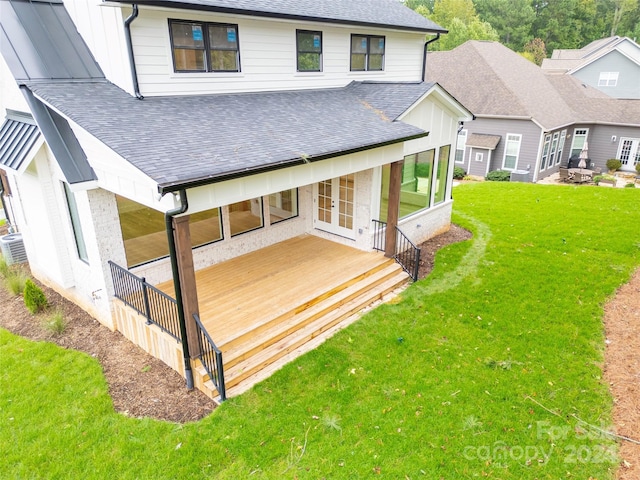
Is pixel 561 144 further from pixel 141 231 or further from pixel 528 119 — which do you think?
pixel 141 231

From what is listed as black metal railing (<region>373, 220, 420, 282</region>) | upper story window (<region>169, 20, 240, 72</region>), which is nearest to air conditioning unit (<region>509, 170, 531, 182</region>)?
black metal railing (<region>373, 220, 420, 282</region>)

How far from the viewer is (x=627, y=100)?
27.7 m

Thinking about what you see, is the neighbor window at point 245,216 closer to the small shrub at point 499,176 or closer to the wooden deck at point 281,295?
the wooden deck at point 281,295

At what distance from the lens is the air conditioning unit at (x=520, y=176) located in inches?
978

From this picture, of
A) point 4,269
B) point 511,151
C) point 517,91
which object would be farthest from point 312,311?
point 517,91

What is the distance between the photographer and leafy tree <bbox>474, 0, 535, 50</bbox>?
2447 inches

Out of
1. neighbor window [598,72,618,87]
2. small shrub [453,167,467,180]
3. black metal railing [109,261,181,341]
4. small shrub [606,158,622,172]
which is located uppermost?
neighbor window [598,72,618,87]

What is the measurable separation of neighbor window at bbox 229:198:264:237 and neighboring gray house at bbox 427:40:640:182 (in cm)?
1675

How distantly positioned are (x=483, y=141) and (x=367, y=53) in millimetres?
15461

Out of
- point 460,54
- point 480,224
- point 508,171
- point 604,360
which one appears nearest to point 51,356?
point 604,360

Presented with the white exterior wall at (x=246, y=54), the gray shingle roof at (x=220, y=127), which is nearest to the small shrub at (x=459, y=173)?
the white exterior wall at (x=246, y=54)

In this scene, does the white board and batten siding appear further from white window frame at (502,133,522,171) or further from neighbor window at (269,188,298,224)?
white window frame at (502,133,522,171)

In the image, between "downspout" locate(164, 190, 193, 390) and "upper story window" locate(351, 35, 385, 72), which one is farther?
"upper story window" locate(351, 35, 385, 72)

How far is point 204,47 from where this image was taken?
913 cm
